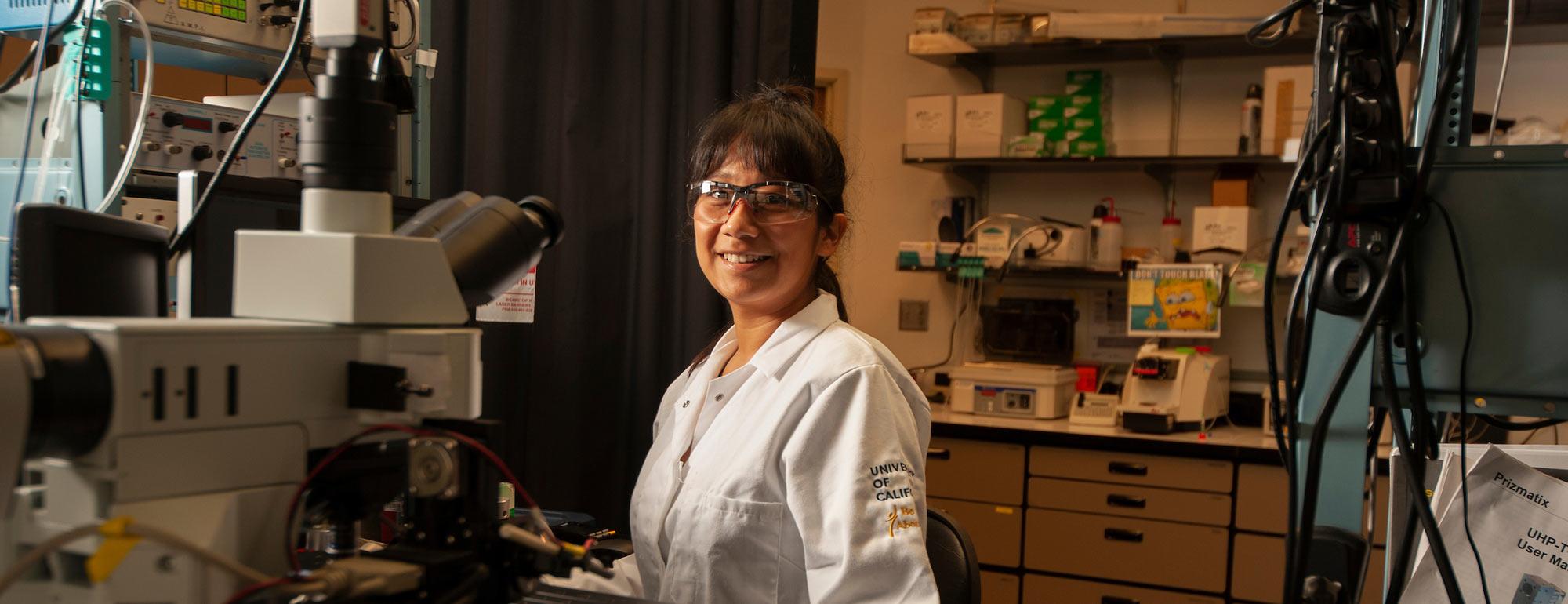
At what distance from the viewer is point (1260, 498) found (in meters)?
3.19

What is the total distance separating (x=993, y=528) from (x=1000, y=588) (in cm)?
19

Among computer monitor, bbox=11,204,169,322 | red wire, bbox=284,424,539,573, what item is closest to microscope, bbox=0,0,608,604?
red wire, bbox=284,424,539,573

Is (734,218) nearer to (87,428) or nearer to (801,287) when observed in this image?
(801,287)

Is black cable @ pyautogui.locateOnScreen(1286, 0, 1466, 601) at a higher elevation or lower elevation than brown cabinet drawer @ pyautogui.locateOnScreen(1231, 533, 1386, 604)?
higher

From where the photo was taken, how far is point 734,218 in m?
1.56

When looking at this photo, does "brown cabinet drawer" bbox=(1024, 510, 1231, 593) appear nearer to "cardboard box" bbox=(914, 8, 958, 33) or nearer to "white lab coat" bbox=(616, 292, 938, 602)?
"cardboard box" bbox=(914, 8, 958, 33)

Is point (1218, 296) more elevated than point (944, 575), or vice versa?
point (1218, 296)

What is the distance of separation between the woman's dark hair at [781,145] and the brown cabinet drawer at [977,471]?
2.00 metres

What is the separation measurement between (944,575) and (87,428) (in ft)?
3.57

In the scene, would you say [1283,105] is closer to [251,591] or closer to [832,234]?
[832,234]

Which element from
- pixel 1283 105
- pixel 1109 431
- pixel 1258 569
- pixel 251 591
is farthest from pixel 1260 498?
pixel 251 591

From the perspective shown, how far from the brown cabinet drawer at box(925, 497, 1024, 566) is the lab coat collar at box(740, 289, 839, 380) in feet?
6.66

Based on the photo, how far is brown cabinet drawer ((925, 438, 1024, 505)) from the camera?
3.48 meters

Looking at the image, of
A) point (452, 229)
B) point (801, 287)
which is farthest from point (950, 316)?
point (452, 229)
